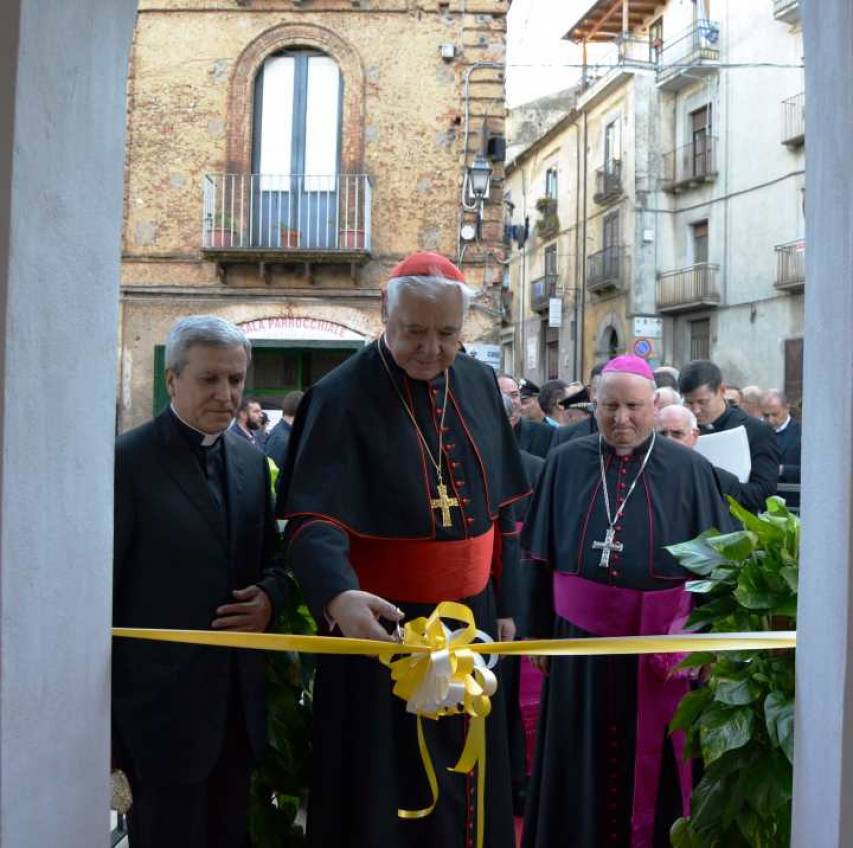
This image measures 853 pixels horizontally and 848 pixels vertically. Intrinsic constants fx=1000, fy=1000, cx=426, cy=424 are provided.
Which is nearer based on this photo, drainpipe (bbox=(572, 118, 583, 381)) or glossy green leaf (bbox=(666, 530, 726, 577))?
glossy green leaf (bbox=(666, 530, 726, 577))

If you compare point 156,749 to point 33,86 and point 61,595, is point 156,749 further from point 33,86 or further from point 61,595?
point 33,86

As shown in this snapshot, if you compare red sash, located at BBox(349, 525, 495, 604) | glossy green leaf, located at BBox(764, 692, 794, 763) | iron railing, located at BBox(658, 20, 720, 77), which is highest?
iron railing, located at BBox(658, 20, 720, 77)

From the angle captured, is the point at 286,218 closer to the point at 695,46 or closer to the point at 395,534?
the point at 395,534

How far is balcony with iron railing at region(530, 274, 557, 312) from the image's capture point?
3102cm

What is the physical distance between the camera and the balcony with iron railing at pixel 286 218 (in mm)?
14977

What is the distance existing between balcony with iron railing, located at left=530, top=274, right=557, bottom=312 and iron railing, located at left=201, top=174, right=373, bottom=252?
1627 centimetres

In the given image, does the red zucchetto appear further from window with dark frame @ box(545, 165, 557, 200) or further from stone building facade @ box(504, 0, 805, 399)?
window with dark frame @ box(545, 165, 557, 200)

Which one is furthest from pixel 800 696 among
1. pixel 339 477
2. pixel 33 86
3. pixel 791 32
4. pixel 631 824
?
pixel 791 32

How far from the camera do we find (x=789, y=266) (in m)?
21.5

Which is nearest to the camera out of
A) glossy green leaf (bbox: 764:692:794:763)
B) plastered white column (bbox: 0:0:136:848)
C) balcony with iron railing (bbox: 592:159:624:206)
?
plastered white column (bbox: 0:0:136:848)

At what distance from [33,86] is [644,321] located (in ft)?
67.7

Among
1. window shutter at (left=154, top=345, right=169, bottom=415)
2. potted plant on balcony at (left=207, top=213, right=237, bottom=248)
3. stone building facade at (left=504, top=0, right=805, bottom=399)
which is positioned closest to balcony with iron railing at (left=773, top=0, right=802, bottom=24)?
stone building facade at (left=504, top=0, right=805, bottom=399)

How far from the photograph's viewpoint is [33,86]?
1658 millimetres

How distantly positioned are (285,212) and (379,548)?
13089mm
